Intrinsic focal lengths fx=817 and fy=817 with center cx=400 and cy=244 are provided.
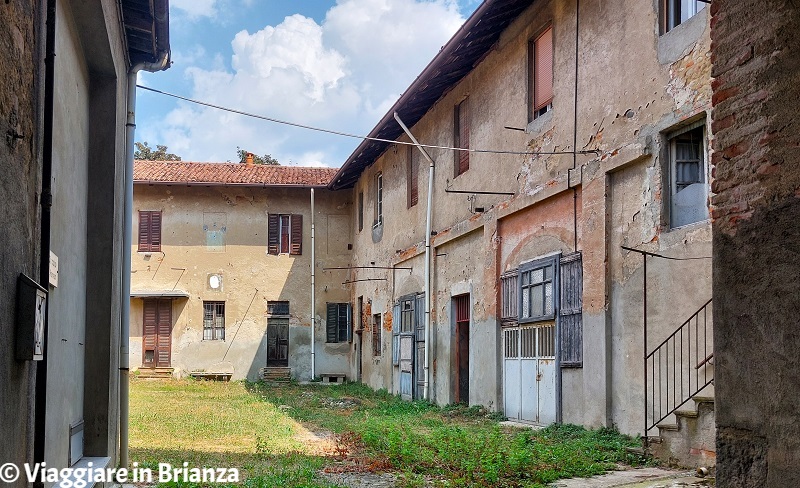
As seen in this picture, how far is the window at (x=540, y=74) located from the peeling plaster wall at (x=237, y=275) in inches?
595

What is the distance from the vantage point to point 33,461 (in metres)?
3.81

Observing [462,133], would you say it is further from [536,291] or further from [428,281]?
[536,291]

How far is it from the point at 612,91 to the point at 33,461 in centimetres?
852

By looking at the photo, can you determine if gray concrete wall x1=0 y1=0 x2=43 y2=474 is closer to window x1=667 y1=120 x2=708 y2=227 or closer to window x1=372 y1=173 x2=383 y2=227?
window x1=667 y1=120 x2=708 y2=227

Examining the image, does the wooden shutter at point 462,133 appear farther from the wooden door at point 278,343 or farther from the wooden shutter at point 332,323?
the wooden door at point 278,343

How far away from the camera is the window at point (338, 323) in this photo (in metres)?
27.0

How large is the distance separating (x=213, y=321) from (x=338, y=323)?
13.3 ft

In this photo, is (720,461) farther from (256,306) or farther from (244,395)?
(256,306)

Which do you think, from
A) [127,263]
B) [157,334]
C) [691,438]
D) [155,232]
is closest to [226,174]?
[155,232]

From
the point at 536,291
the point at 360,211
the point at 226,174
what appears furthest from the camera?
the point at 226,174

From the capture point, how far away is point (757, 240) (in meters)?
4.21

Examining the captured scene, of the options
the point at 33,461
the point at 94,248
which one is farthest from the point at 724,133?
the point at 94,248

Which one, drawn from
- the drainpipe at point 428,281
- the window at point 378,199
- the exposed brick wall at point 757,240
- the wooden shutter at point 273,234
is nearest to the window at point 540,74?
the drainpipe at point 428,281

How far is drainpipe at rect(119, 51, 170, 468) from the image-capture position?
7691 mm
